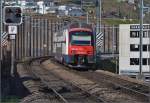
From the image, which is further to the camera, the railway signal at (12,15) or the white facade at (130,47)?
the white facade at (130,47)

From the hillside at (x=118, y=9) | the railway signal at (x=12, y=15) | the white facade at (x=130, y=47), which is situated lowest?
the white facade at (x=130, y=47)

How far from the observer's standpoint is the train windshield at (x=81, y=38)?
47688 millimetres

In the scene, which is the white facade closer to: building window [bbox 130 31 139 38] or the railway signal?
building window [bbox 130 31 139 38]

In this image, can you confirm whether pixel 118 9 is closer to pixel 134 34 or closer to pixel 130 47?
pixel 130 47

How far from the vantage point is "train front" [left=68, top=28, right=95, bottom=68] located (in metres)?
47.6

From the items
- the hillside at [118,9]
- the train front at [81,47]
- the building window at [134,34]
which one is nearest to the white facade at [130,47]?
the building window at [134,34]

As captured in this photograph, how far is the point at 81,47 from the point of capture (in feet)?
158

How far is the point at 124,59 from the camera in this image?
5403cm

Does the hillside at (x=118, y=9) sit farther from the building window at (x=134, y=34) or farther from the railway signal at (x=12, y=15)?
the railway signal at (x=12, y=15)

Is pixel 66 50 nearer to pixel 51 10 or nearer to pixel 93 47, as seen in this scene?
pixel 93 47

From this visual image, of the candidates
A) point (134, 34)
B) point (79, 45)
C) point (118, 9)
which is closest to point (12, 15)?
point (79, 45)

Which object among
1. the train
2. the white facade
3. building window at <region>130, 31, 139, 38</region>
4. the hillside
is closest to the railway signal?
the train

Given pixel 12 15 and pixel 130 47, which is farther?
pixel 130 47

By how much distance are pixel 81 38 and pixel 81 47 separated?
728 mm
